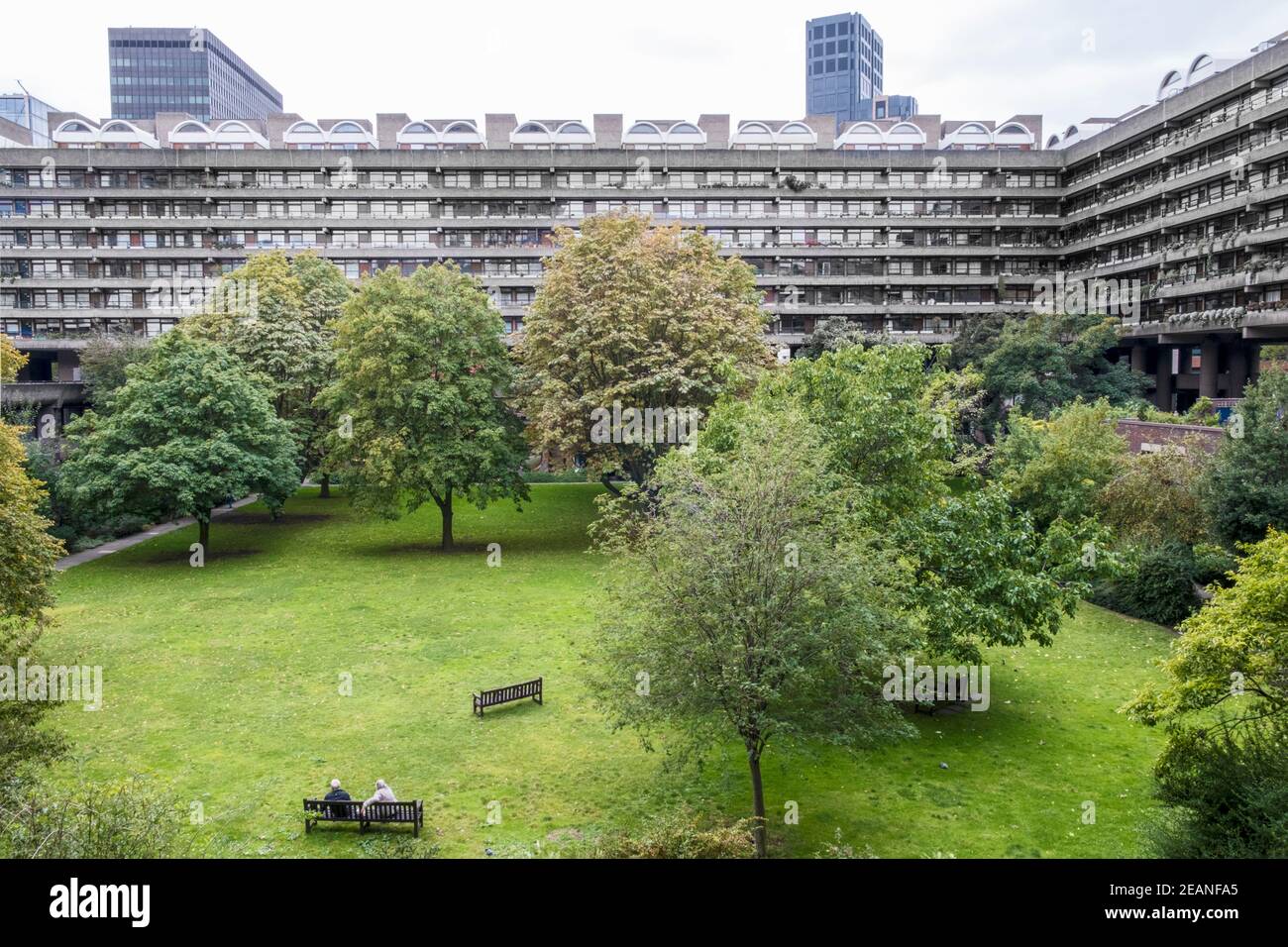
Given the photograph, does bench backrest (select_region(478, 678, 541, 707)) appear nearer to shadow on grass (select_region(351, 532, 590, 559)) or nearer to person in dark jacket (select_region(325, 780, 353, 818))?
person in dark jacket (select_region(325, 780, 353, 818))

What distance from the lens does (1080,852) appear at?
15719 millimetres

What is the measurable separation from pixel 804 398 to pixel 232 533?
32.1 m

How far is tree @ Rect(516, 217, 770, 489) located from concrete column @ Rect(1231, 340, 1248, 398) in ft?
119

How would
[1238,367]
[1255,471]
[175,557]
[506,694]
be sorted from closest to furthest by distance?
[506,694] → [1255,471] → [175,557] → [1238,367]

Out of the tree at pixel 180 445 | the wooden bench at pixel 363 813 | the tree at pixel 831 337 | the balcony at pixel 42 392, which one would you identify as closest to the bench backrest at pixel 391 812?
the wooden bench at pixel 363 813

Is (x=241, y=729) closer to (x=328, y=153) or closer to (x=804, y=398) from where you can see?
(x=804, y=398)

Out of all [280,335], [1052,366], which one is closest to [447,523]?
[280,335]

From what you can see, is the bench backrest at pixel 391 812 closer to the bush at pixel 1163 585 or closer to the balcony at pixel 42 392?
the bush at pixel 1163 585

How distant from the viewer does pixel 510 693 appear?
2300 cm

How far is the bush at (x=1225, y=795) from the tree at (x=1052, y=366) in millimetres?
42588

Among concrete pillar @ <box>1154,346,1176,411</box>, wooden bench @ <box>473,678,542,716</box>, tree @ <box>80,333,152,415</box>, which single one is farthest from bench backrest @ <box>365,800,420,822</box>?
concrete pillar @ <box>1154,346,1176,411</box>

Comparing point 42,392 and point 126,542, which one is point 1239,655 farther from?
point 42,392

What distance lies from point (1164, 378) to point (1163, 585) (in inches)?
1785
